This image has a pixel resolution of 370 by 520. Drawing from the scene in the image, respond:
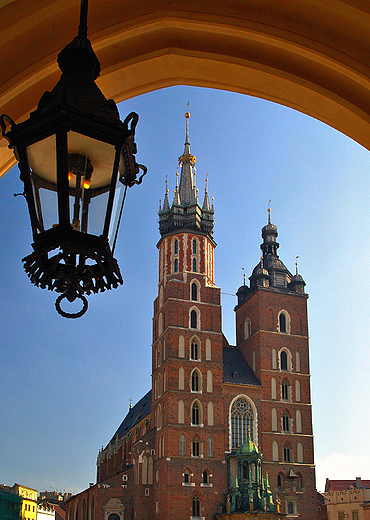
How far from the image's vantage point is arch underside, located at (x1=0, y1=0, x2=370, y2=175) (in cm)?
368

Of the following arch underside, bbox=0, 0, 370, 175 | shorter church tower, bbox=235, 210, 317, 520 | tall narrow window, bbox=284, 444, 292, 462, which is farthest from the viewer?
tall narrow window, bbox=284, 444, 292, 462

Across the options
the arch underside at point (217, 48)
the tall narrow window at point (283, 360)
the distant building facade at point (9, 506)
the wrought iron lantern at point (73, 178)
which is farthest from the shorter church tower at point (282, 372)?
the wrought iron lantern at point (73, 178)

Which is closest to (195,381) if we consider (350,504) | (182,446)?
(182,446)

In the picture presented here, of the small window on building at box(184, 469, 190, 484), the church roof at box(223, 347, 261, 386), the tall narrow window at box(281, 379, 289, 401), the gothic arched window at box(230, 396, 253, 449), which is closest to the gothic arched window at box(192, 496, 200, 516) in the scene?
the small window on building at box(184, 469, 190, 484)

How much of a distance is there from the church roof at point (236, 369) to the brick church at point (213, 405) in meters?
0.11

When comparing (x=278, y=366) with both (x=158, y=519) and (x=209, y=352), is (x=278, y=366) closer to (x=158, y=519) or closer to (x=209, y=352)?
(x=209, y=352)

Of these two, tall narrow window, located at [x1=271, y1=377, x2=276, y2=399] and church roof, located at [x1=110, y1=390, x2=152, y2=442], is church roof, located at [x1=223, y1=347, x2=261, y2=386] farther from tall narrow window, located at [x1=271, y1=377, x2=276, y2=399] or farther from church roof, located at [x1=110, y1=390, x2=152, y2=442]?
church roof, located at [x1=110, y1=390, x2=152, y2=442]

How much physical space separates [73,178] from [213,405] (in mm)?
43475

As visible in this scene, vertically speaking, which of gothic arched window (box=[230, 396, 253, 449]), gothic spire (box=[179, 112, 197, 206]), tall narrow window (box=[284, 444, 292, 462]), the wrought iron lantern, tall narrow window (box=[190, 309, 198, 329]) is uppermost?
gothic spire (box=[179, 112, 197, 206])

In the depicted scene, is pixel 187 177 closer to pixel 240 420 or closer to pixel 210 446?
pixel 240 420

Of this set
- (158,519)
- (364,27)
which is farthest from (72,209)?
(158,519)

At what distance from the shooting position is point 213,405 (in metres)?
44.8

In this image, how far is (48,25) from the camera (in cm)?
372

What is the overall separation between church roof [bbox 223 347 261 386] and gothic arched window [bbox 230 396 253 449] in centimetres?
149
